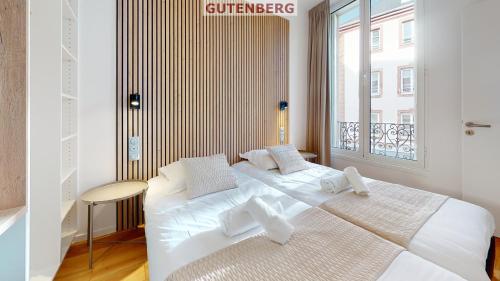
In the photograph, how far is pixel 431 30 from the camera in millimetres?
2320

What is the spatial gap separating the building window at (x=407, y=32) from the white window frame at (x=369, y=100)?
53mm

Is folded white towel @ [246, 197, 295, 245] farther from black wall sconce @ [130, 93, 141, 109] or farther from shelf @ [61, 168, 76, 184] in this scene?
black wall sconce @ [130, 93, 141, 109]

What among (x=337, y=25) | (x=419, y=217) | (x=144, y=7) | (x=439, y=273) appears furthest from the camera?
(x=337, y=25)

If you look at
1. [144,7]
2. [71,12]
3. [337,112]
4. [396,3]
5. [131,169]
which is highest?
[396,3]

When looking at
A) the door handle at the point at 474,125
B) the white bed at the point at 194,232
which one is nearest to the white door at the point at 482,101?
the door handle at the point at 474,125

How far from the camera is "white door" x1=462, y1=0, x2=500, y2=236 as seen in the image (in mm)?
1929

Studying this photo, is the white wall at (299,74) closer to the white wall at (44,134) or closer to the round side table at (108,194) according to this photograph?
→ the round side table at (108,194)

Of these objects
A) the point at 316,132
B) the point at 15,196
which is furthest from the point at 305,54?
the point at 15,196

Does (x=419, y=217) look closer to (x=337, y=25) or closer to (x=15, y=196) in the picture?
(x=15, y=196)

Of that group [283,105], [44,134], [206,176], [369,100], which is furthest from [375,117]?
[44,134]

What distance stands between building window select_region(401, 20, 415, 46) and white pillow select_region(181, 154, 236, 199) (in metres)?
2.69

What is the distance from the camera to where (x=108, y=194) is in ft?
6.06

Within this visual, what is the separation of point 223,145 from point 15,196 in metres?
2.02

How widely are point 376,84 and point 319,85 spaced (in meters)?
0.82
